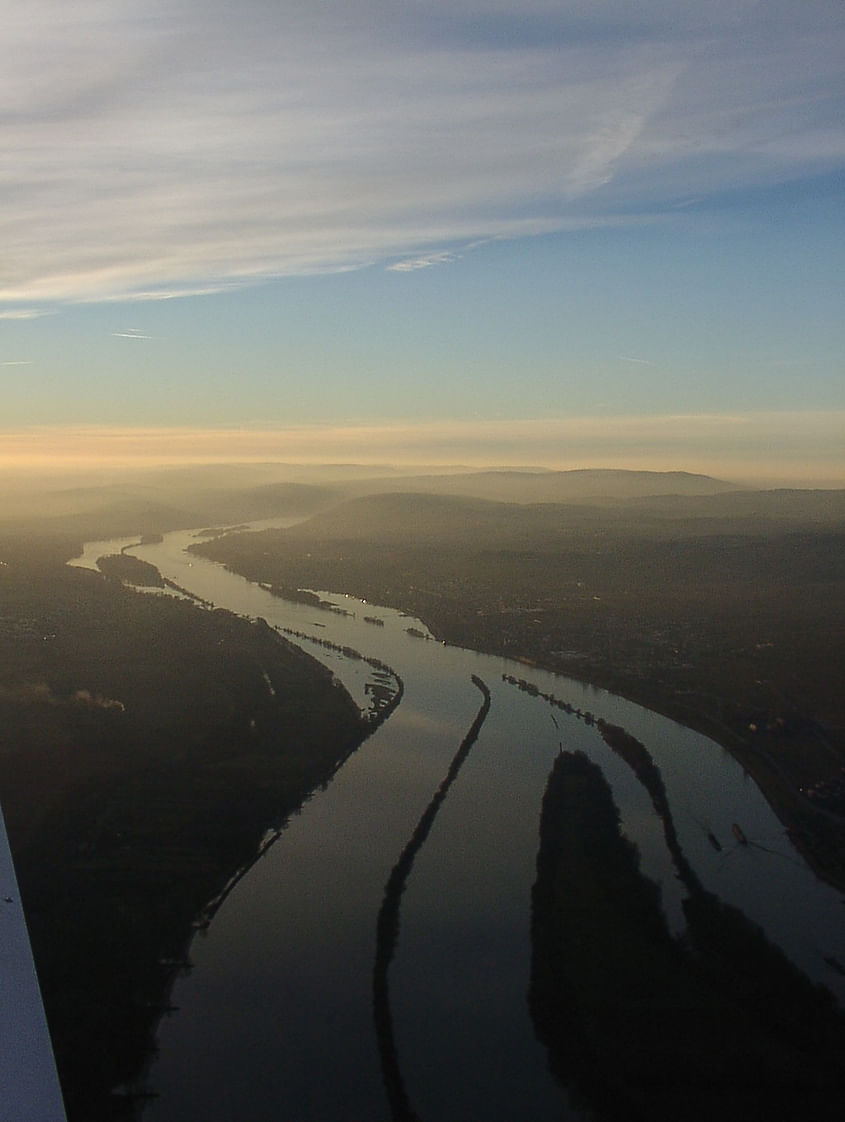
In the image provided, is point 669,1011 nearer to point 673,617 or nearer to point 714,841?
point 714,841

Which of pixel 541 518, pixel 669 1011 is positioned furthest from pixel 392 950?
pixel 541 518

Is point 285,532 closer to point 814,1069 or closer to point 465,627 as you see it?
point 465,627

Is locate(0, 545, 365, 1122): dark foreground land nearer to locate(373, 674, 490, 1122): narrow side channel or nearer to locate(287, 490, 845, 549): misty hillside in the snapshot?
locate(373, 674, 490, 1122): narrow side channel

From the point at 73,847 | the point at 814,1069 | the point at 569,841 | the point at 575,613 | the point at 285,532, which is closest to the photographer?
the point at 814,1069

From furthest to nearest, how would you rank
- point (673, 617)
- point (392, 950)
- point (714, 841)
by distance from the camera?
point (673, 617) → point (714, 841) → point (392, 950)

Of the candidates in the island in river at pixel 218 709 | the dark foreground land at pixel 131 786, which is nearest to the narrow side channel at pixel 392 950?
the island in river at pixel 218 709

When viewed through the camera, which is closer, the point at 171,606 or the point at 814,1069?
the point at 814,1069

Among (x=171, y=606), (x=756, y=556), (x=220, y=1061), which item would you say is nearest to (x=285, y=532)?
(x=756, y=556)
